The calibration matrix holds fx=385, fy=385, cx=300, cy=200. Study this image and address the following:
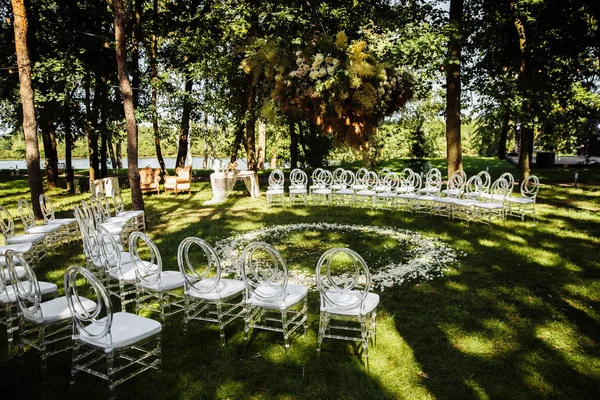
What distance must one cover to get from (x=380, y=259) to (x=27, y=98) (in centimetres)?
909

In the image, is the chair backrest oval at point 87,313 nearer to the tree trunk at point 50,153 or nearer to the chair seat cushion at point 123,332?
the chair seat cushion at point 123,332

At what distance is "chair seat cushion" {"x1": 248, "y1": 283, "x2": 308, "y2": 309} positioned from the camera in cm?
368

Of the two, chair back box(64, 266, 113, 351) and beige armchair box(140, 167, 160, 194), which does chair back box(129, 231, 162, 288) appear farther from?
beige armchair box(140, 167, 160, 194)

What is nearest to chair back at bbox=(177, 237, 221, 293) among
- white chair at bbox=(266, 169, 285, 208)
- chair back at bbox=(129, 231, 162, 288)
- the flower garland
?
chair back at bbox=(129, 231, 162, 288)

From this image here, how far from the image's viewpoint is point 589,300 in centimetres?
486

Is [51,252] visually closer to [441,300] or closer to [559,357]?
[441,300]

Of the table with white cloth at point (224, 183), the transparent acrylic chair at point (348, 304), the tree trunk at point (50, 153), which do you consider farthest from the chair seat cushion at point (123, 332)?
the tree trunk at point (50, 153)

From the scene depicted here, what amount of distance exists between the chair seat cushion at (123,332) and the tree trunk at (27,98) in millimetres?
7639

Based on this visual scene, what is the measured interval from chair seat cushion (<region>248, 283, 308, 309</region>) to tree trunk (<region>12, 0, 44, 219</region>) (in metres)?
8.03

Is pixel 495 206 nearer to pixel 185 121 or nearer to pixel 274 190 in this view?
pixel 274 190

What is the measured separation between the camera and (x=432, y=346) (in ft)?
12.6

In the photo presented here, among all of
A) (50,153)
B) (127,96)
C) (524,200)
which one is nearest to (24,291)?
(127,96)

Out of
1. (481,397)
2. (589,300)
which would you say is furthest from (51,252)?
(589,300)

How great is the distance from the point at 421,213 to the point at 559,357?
7033 millimetres
